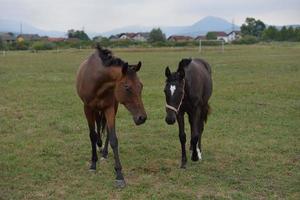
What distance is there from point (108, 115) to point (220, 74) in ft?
54.4

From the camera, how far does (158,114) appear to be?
11594 mm

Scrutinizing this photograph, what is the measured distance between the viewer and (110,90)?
21.3 feet

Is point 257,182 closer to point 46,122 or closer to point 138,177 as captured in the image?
point 138,177

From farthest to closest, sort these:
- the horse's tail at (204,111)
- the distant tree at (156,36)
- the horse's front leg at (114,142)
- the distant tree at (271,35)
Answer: the distant tree at (271,35)
the distant tree at (156,36)
the horse's tail at (204,111)
the horse's front leg at (114,142)

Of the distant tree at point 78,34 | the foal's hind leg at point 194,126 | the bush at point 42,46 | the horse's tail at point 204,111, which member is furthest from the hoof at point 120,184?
the distant tree at point 78,34

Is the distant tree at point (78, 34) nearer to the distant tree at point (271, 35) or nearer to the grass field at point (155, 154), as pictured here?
the distant tree at point (271, 35)

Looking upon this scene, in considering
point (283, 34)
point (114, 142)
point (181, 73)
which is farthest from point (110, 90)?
point (283, 34)

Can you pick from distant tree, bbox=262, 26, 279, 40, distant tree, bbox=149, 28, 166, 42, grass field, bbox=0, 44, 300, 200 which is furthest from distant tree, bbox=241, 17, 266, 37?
grass field, bbox=0, 44, 300, 200

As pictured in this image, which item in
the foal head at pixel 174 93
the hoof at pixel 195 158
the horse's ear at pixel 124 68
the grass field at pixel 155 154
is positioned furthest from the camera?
the hoof at pixel 195 158

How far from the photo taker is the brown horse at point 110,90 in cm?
605

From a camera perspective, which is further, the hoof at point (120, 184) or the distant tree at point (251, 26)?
Result: the distant tree at point (251, 26)

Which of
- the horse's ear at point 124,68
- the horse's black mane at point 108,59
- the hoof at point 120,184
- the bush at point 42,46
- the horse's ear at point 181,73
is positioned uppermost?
the bush at point 42,46

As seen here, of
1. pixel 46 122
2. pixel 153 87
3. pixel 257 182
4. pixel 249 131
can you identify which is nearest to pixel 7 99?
pixel 46 122

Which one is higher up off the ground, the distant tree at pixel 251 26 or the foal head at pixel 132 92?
the distant tree at pixel 251 26
